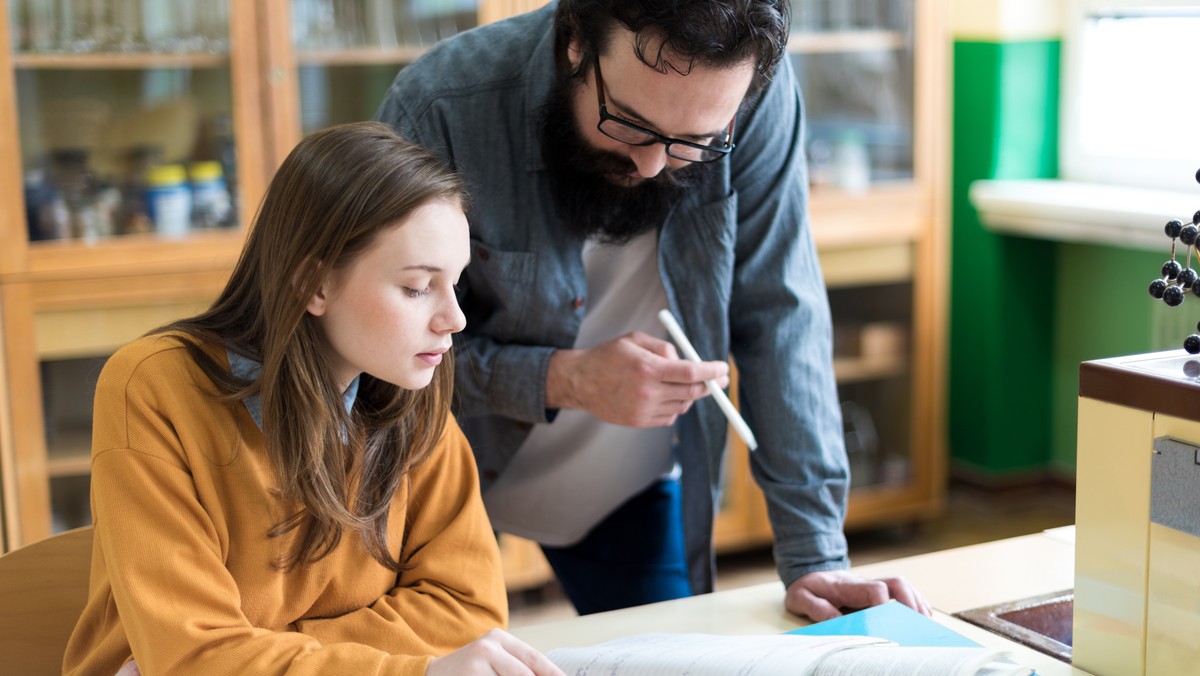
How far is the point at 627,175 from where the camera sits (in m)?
1.44

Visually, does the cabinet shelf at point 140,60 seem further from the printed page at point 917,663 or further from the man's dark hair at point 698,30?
the printed page at point 917,663

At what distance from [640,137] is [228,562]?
587 mm

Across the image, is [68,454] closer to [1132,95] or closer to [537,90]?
[537,90]

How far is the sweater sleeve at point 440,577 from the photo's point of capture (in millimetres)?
1151

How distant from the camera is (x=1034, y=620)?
1.30m

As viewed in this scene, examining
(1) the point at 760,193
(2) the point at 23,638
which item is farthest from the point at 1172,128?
(2) the point at 23,638

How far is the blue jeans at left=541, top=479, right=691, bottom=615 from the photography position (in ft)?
5.62

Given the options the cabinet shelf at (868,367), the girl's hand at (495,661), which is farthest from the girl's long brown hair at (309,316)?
the cabinet shelf at (868,367)

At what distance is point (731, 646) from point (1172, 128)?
105 inches

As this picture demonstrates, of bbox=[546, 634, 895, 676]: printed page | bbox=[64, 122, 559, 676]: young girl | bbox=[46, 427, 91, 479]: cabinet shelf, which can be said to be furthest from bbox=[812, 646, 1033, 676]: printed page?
bbox=[46, 427, 91, 479]: cabinet shelf

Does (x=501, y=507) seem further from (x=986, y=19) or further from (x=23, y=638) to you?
(x=986, y=19)

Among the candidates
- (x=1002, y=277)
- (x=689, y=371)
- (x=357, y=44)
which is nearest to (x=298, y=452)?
(x=689, y=371)

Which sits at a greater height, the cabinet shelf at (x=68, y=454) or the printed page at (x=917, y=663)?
the printed page at (x=917, y=663)

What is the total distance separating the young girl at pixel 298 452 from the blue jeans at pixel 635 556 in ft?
1.71
